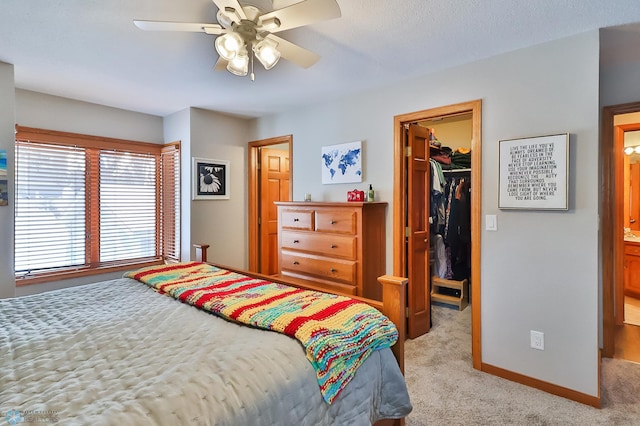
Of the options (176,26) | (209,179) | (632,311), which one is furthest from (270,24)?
(632,311)

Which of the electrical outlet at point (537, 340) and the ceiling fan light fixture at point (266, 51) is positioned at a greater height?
the ceiling fan light fixture at point (266, 51)

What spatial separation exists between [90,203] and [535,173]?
444 cm

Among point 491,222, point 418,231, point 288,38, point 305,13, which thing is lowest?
point 418,231

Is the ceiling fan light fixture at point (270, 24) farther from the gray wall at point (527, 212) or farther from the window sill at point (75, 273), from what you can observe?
the window sill at point (75, 273)

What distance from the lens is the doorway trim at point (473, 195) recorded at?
2.65 metres

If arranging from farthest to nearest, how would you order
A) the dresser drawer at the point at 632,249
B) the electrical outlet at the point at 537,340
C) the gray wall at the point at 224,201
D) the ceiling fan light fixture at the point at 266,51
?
1. the dresser drawer at the point at 632,249
2. the gray wall at the point at 224,201
3. the electrical outlet at the point at 537,340
4. the ceiling fan light fixture at the point at 266,51

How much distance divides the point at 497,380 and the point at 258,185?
3.47 m

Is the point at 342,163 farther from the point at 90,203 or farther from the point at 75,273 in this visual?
the point at 75,273

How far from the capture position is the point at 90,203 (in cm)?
383

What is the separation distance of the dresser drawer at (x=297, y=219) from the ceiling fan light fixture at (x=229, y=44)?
1.75 m

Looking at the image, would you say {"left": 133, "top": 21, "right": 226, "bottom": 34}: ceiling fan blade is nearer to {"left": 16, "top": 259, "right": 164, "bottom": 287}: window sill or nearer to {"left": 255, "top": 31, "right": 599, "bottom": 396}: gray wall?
{"left": 255, "top": 31, "right": 599, "bottom": 396}: gray wall

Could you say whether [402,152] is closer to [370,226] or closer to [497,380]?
[370,226]

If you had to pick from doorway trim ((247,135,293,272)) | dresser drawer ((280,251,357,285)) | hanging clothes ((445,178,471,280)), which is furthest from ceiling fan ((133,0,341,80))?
hanging clothes ((445,178,471,280))

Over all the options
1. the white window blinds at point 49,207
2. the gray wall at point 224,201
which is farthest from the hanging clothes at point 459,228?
the white window blinds at point 49,207
